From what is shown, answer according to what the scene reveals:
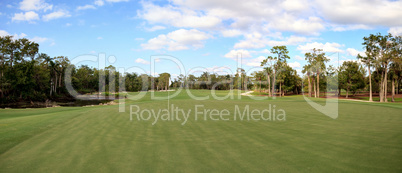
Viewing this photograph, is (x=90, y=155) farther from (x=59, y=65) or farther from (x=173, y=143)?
(x=59, y=65)

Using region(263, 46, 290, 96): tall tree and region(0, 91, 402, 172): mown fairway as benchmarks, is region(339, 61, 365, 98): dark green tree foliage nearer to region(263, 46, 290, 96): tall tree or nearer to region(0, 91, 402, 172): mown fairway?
region(263, 46, 290, 96): tall tree

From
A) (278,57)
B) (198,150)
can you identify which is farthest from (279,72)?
(198,150)

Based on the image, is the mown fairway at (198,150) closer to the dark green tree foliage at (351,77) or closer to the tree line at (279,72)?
the tree line at (279,72)

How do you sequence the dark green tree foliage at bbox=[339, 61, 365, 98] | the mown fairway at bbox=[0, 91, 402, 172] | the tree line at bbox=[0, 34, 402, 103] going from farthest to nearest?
the dark green tree foliage at bbox=[339, 61, 365, 98]
the tree line at bbox=[0, 34, 402, 103]
the mown fairway at bbox=[0, 91, 402, 172]

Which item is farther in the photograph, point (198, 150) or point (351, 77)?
point (351, 77)

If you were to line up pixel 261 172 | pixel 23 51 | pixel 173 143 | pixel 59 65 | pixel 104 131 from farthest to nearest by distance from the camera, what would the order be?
1. pixel 59 65
2. pixel 23 51
3. pixel 104 131
4. pixel 173 143
5. pixel 261 172

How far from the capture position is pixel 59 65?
61.2 metres

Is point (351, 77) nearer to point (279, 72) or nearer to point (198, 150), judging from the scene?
point (279, 72)

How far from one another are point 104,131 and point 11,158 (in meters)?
3.44

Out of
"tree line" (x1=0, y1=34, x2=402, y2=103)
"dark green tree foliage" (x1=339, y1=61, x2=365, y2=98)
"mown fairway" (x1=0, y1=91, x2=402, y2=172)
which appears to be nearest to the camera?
"mown fairway" (x1=0, y1=91, x2=402, y2=172)

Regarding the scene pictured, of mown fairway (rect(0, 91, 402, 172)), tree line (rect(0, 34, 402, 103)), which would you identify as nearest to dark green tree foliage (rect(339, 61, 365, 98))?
tree line (rect(0, 34, 402, 103))

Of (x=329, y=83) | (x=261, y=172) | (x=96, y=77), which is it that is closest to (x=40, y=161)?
(x=261, y=172)

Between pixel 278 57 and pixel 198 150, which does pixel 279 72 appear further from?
pixel 198 150

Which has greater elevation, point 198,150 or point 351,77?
point 351,77
